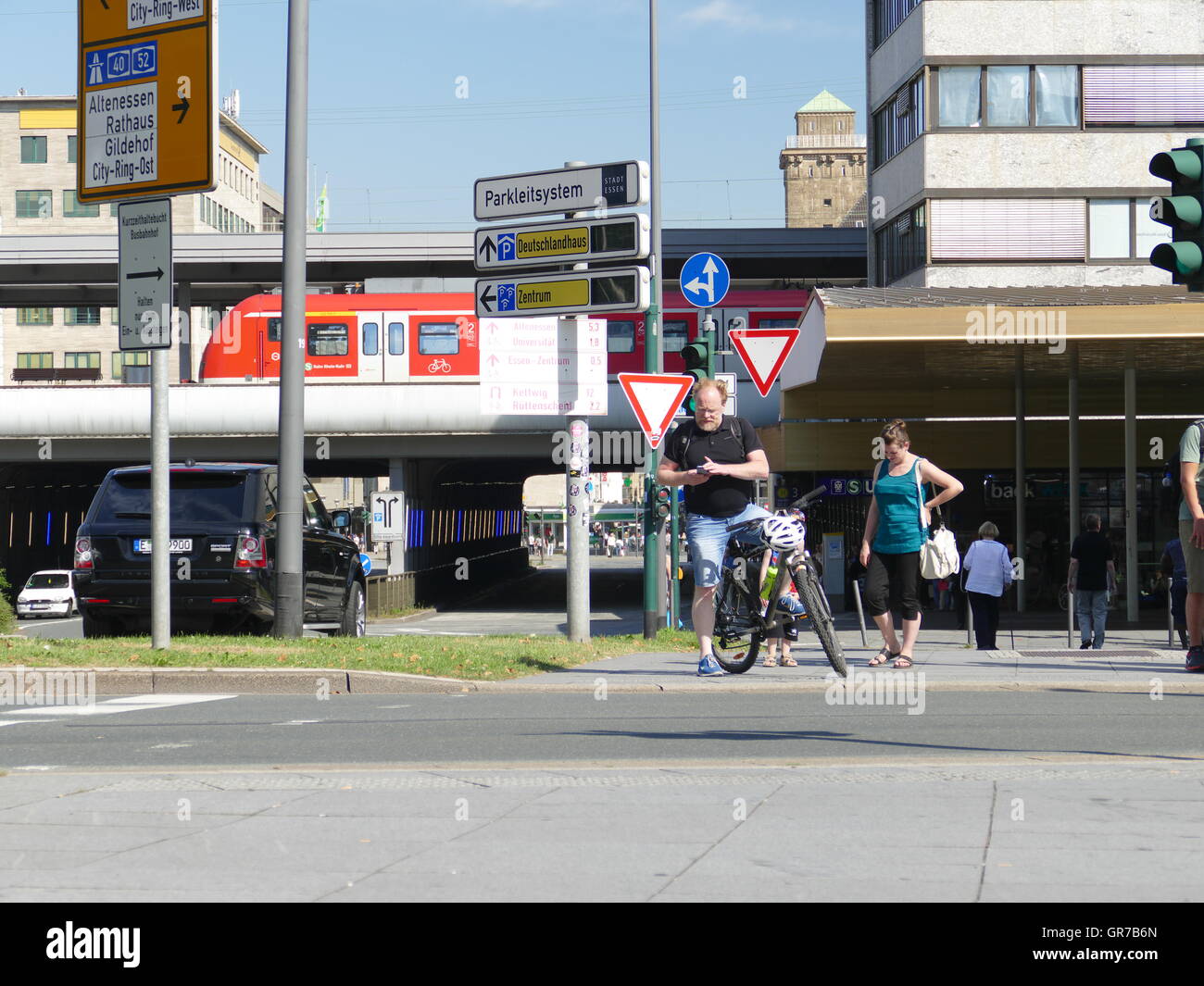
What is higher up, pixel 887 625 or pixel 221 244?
pixel 221 244

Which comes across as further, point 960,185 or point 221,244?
point 221,244

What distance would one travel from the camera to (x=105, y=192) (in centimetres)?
1281

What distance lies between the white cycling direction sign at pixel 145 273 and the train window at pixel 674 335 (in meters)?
25.9

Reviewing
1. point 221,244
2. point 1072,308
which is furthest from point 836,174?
point 1072,308

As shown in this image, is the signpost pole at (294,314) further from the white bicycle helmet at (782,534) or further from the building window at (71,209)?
the building window at (71,209)

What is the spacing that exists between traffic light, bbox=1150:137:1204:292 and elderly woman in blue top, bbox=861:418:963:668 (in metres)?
2.92

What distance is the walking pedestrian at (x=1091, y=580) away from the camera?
19.6m

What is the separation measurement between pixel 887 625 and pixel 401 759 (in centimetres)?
447

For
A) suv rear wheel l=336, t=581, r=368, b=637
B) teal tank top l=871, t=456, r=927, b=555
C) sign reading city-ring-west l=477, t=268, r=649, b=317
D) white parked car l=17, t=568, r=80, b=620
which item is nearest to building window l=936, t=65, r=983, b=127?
suv rear wheel l=336, t=581, r=368, b=637

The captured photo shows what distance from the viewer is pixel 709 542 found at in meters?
10.4

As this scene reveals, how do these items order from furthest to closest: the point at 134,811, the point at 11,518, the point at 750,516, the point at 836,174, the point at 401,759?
1. the point at 836,174
2. the point at 11,518
3. the point at 750,516
4. the point at 401,759
5. the point at 134,811

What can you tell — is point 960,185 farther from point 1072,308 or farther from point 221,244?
point 221,244

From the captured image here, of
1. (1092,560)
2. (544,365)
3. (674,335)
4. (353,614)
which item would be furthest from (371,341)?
(544,365)

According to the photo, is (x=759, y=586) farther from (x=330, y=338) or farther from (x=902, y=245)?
(x=902, y=245)
